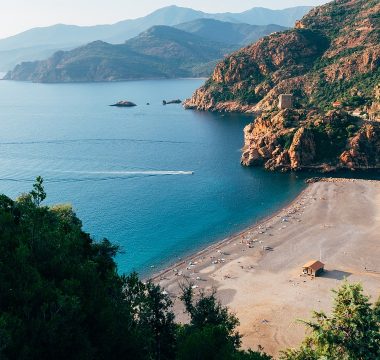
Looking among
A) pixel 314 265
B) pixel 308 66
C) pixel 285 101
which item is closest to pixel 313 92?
pixel 308 66

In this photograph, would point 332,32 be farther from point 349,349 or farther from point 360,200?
point 349,349

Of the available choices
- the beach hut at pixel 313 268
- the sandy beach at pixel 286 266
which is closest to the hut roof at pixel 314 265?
the beach hut at pixel 313 268

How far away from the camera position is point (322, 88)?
529 ft

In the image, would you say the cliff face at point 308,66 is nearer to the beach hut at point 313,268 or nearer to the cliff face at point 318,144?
the cliff face at point 318,144

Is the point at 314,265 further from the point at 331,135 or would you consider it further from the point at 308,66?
the point at 308,66

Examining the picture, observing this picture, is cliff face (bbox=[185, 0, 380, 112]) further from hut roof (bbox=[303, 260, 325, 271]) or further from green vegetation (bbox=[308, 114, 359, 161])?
hut roof (bbox=[303, 260, 325, 271])

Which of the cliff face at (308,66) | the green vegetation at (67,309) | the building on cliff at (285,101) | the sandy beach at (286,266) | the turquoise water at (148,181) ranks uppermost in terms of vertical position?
the cliff face at (308,66)

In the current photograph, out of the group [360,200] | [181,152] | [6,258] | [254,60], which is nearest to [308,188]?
[360,200]

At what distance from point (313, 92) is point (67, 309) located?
156 meters

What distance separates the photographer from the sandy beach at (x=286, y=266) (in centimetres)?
4741

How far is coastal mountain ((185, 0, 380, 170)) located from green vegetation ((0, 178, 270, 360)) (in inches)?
3100

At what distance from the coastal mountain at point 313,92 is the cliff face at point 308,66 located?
0.34 m

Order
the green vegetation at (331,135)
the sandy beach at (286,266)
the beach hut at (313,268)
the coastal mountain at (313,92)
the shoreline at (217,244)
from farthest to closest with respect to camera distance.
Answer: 1. the green vegetation at (331,135)
2. the coastal mountain at (313,92)
3. the shoreline at (217,244)
4. the beach hut at (313,268)
5. the sandy beach at (286,266)

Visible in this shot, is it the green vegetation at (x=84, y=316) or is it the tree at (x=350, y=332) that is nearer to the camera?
the green vegetation at (x=84, y=316)
